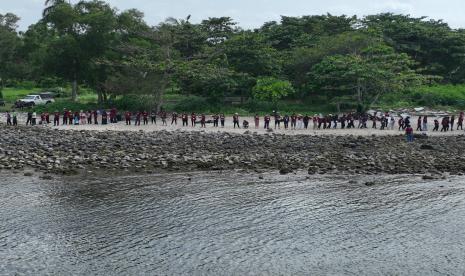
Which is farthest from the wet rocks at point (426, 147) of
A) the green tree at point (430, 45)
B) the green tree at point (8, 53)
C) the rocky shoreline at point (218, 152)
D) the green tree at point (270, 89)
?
the green tree at point (8, 53)

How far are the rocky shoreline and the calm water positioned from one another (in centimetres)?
290

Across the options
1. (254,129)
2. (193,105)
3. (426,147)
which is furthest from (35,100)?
(426,147)

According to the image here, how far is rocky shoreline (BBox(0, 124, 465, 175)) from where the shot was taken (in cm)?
3459

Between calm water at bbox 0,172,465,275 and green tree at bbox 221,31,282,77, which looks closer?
calm water at bbox 0,172,465,275

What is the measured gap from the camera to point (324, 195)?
94.1 ft

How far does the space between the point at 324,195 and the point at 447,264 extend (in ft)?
30.3

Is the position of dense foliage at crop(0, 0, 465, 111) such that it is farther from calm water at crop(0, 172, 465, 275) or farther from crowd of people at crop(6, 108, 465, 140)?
calm water at crop(0, 172, 465, 275)

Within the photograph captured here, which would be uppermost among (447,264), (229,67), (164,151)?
(229,67)

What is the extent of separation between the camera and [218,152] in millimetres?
38875

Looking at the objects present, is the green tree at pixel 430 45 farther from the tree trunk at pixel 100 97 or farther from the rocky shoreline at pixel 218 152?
the tree trunk at pixel 100 97

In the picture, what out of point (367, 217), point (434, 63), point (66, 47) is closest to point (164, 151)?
point (367, 217)

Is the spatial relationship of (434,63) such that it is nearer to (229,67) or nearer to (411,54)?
(411,54)

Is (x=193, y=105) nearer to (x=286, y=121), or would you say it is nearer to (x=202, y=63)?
(x=202, y=63)

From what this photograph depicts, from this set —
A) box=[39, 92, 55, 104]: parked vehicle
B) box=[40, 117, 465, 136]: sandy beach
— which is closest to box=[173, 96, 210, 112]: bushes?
box=[40, 117, 465, 136]: sandy beach
